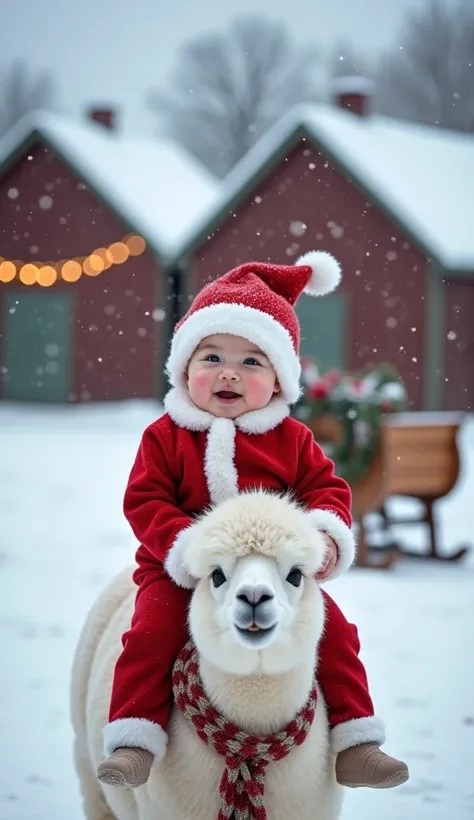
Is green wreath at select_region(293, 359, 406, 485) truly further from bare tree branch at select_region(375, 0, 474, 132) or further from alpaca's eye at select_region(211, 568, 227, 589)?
bare tree branch at select_region(375, 0, 474, 132)

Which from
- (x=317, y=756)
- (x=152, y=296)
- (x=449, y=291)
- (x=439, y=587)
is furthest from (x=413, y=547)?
(x=152, y=296)

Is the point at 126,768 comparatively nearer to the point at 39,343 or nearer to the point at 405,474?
the point at 405,474

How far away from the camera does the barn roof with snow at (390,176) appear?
18.5 meters

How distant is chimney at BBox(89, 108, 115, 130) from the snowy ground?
15.9 metres

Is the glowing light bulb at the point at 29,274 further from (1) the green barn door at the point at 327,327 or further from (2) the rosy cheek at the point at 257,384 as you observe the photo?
(2) the rosy cheek at the point at 257,384

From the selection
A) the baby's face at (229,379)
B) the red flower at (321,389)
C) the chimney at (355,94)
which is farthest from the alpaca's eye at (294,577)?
the chimney at (355,94)

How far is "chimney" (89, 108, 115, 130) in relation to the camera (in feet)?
86.3

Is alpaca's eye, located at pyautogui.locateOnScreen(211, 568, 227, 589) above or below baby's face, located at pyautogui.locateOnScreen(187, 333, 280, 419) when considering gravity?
below

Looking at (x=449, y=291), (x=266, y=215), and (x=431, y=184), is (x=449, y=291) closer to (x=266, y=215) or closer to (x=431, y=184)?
(x=431, y=184)

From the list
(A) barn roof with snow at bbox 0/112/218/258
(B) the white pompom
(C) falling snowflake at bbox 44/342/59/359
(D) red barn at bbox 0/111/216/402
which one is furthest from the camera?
(C) falling snowflake at bbox 44/342/59/359

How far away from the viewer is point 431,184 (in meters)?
20.1

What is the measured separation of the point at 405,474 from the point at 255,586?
6512mm

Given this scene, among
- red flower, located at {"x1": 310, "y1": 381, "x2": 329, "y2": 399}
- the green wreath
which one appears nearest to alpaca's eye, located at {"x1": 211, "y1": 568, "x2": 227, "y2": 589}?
the green wreath

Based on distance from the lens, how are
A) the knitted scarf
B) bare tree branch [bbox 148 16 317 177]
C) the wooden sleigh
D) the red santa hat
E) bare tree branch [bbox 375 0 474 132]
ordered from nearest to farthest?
1. the knitted scarf
2. the red santa hat
3. the wooden sleigh
4. bare tree branch [bbox 375 0 474 132]
5. bare tree branch [bbox 148 16 317 177]
